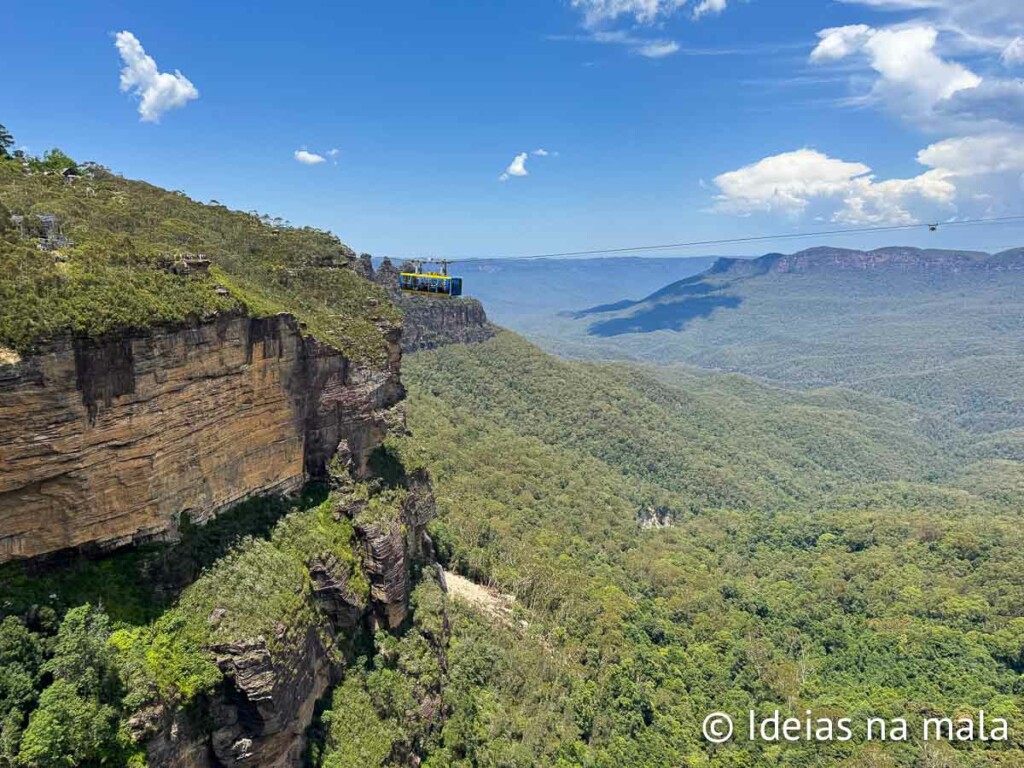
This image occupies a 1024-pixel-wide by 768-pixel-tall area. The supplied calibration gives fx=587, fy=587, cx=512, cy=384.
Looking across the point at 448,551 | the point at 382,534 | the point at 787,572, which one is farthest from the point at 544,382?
the point at 382,534

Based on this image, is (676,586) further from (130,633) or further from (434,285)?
(130,633)

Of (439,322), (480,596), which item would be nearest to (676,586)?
(480,596)

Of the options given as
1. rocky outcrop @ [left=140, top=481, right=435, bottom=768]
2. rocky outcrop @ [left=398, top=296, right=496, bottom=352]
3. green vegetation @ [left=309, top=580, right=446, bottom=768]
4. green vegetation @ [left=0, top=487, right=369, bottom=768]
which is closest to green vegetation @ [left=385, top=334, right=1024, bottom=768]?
green vegetation @ [left=309, top=580, right=446, bottom=768]

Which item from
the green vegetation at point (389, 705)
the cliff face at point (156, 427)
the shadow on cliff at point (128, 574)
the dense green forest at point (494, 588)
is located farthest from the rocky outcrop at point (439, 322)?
the shadow on cliff at point (128, 574)

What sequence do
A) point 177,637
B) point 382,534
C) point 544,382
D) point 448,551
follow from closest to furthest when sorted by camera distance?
point 177,637, point 382,534, point 448,551, point 544,382

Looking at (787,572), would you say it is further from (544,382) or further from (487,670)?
(544,382)

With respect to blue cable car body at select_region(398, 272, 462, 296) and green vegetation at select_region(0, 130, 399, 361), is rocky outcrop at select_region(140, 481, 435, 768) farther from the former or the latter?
blue cable car body at select_region(398, 272, 462, 296)
